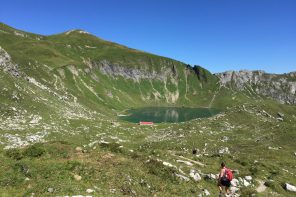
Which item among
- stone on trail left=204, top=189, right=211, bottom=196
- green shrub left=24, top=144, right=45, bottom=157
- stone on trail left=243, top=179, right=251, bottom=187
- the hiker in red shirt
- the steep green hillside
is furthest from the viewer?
stone on trail left=243, top=179, right=251, bottom=187

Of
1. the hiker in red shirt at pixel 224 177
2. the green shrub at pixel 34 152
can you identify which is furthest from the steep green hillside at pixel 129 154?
the hiker in red shirt at pixel 224 177

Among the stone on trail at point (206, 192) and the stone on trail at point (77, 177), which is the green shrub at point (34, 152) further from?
the stone on trail at point (206, 192)

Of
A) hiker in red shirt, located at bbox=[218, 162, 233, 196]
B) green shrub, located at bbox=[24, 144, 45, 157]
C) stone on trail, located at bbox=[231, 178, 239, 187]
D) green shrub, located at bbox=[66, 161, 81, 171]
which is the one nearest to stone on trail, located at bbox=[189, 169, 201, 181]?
stone on trail, located at bbox=[231, 178, 239, 187]

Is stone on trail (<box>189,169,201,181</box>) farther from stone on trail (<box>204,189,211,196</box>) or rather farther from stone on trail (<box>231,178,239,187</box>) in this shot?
stone on trail (<box>231,178,239,187</box>)

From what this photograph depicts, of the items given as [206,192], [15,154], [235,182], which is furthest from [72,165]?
[235,182]

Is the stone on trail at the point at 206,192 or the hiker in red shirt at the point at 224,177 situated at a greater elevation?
the hiker in red shirt at the point at 224,177

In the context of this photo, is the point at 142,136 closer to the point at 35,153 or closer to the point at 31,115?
the point at 31,115

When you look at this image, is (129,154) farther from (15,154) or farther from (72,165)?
(15,154)

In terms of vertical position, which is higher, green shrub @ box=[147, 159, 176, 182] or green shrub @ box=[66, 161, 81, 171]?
green shrub @ box=[66, 161, 81, 171]

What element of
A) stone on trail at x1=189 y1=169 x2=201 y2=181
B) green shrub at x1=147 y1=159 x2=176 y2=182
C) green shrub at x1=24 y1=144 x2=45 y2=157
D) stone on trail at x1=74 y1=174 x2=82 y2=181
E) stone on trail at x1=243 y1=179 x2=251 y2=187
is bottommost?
stone on trail at x1=243 y1=179 x2=251 y2=187

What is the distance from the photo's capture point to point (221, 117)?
105188mm

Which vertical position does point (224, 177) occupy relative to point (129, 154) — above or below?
above

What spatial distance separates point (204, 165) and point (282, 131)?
53427mm

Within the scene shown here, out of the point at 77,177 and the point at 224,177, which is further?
the point at 224,177
